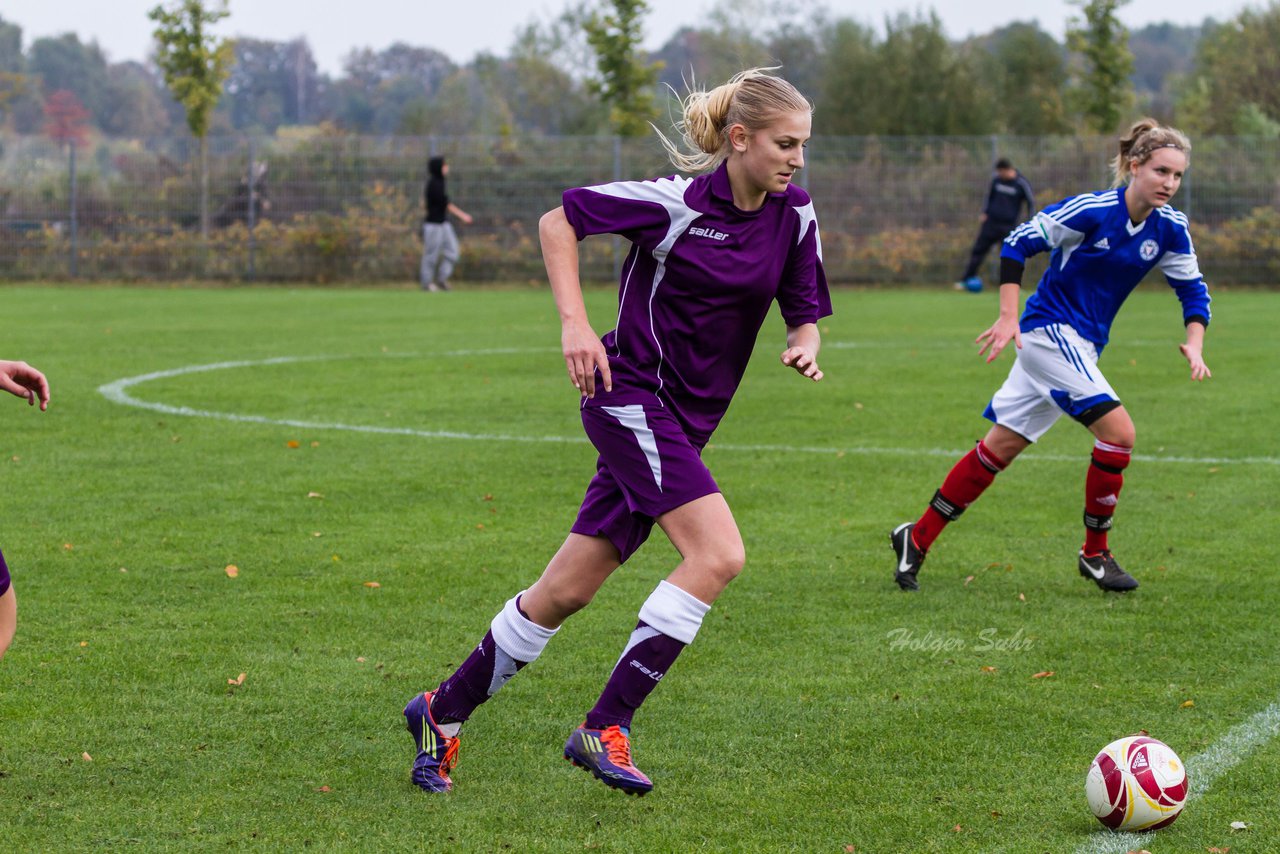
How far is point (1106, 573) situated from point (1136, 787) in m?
2.79

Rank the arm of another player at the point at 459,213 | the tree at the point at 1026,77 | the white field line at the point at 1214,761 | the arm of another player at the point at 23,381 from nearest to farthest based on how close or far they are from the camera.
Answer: the arm of another player at the point at 23,381, the white field line at the point at 1214,761, the arm of another player at the point at 459,213, the tree at the point at 1026,77

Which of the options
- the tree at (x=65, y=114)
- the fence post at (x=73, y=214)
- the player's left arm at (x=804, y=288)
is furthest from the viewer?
the tree at (x=65, y=114)

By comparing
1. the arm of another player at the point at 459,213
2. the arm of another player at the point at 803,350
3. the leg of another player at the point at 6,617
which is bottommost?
the arm of another player at the point at 459,213

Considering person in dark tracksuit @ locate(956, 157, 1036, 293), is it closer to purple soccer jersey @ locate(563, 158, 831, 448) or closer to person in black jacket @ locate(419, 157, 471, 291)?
person in black jacket @ locate(419, 157, 471, 291)

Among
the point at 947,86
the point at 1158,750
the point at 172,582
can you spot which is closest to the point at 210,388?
the point at 172,582

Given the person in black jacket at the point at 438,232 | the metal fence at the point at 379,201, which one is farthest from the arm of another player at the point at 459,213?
the metal fence at the point at 379,201

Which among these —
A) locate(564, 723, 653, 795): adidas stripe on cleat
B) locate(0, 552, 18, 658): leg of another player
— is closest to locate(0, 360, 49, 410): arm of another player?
locate(0, 552, 18, 658): leg of another player

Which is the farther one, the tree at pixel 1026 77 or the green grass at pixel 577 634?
the tree at pixel 1026 77

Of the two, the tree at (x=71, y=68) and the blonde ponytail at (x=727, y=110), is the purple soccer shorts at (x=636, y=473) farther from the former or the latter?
the tree at (x=71, y=68)

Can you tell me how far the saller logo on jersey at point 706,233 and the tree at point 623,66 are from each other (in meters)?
29.9

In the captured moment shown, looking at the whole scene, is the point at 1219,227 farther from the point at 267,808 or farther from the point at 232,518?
the point at 267,808

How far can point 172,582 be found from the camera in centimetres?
645

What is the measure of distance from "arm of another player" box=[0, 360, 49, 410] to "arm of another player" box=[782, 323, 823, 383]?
1906mm

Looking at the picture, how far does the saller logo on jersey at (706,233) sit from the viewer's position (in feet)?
13.6
